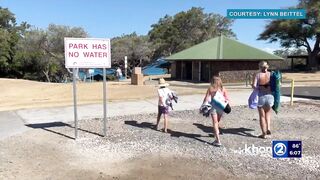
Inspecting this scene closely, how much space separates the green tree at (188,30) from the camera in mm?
65938

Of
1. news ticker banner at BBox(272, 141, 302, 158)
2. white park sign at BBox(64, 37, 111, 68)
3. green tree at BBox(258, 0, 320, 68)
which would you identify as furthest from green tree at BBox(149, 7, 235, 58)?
news ticker banner at BBox(272, 141, 302, 158)

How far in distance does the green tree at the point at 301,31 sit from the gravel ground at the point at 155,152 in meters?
41.5

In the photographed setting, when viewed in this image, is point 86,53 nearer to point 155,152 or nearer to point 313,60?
point 155,152

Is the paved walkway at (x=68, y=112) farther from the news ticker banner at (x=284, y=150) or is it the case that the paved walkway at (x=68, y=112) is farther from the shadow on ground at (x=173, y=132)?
the news ticker banner at (x=284, y=150)

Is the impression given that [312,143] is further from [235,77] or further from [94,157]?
[235,77]

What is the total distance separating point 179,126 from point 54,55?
44.3m

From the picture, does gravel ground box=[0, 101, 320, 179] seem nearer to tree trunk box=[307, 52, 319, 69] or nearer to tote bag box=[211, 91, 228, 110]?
tote bag box=[211, 91, 228, 110]

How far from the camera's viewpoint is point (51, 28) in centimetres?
5447

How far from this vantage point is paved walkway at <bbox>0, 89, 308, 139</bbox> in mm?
12096

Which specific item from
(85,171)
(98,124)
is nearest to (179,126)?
(98,124)

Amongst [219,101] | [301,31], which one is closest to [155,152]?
[219,101]

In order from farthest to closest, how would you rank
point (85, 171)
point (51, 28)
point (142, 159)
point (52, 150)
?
point (51, 28)
point (52, 150)
point (142, 159)
point (85, 171)

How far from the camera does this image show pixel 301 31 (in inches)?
2071

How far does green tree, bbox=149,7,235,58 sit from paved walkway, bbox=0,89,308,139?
160 ft
